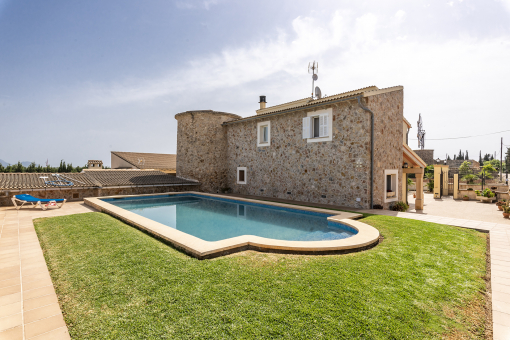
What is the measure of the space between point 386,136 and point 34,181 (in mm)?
17777

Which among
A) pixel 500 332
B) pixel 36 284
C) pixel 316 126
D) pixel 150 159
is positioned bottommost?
pixel 500 332

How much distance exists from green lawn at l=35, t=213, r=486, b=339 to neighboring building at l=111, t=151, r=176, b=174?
22687 mm

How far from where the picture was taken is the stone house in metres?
10.1

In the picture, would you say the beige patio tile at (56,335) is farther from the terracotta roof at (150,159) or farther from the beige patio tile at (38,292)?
the terracotta roof at (150,159)

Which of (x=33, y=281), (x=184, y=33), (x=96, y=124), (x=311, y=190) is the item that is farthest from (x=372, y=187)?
(x=96, y=124)

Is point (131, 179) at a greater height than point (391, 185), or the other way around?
point (131, 179)

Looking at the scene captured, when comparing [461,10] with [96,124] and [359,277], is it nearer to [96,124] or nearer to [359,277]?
[359,277]

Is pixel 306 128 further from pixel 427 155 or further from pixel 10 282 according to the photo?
pixel 427 155

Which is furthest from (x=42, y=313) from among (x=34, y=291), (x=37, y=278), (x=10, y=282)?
(x=10, y=282)

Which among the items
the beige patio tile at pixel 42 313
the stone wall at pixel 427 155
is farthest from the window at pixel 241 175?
the stone wall at pixel 427 155

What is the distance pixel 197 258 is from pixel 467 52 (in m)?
12.3

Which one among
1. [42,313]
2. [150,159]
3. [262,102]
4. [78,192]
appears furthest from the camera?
[150,159]

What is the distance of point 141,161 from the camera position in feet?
89.4

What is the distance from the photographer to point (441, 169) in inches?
715
